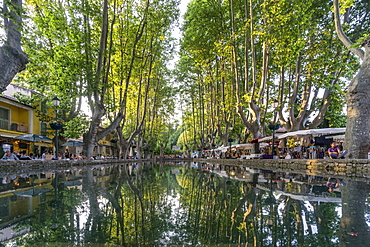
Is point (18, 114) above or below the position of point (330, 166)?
above

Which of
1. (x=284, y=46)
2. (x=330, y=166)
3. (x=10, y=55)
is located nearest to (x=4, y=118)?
(x=10, y=55)

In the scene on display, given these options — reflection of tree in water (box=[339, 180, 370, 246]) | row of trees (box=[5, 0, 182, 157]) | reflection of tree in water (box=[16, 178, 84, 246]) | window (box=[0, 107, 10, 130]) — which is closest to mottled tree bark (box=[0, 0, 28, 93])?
row of trees (box=[5, 0, 182, 157])

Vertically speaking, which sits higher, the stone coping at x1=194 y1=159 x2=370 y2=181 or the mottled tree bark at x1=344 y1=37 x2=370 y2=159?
the mottled tree bark at x1=344 y1=37 x2=370 y2=159

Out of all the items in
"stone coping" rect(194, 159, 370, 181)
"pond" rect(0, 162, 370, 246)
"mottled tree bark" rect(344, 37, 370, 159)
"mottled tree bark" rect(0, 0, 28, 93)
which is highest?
"mottled tree bark" rect(0, 0, 28, 93)

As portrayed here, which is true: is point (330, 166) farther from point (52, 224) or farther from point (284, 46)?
point (52, 224)

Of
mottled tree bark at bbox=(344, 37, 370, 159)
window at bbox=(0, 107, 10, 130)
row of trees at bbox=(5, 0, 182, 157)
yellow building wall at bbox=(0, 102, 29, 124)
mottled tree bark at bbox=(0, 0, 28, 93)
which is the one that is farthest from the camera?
yellow building wall at bbox=(0, 102, 29, 124)

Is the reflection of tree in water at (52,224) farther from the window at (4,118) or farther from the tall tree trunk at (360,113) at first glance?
the window at (4,118)

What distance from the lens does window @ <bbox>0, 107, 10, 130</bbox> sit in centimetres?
2042

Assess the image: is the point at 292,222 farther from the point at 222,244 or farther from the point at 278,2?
the point at 278,2

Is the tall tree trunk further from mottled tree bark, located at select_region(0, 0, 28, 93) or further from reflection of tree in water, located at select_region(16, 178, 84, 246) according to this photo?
mottled tree bark, located at select_region(0, 0, 28, 93)

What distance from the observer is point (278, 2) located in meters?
12.4

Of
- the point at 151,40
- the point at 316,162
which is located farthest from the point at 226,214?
the point at 151,40

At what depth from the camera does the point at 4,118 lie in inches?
832

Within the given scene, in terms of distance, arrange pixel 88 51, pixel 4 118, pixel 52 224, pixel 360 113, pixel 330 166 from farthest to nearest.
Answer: pixel 4 118
pixel 88 51
pixel 330 166
pixel 360 113
pixel 52 224
